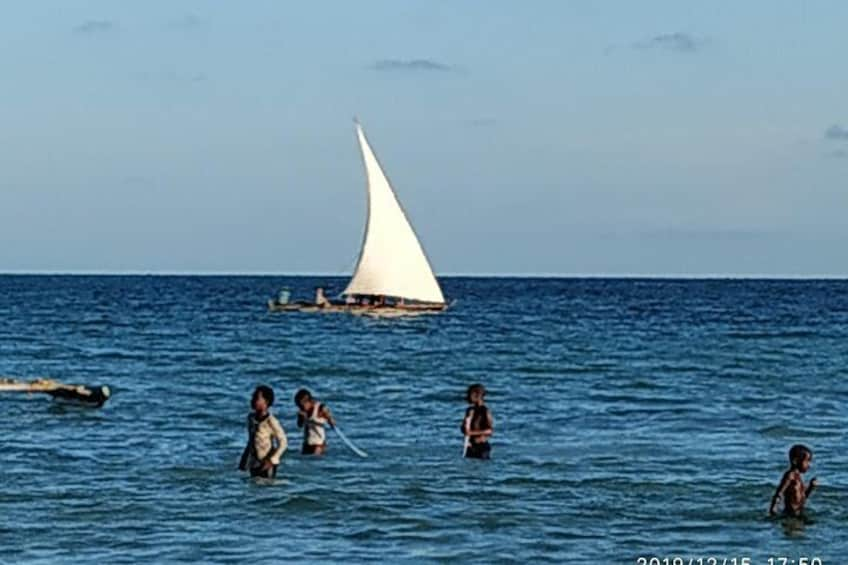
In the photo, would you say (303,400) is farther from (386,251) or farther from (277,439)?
(386,251)

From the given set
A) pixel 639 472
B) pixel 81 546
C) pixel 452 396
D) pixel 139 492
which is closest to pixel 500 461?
pixel 639 472

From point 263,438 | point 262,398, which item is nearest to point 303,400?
point 263,438

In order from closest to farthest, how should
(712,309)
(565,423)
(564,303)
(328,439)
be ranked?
(328,439)
(565,423)
(712,309)
(564,303)

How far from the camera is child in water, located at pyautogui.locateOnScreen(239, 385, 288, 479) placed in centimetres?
2233

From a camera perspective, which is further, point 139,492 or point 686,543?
point 139,492

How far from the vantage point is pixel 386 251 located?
7794cm

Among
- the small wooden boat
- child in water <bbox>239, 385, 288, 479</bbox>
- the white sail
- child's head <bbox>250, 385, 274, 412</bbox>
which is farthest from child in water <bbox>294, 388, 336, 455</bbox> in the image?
the white sail

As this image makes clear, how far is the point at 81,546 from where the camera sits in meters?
19.8

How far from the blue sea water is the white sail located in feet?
30.5

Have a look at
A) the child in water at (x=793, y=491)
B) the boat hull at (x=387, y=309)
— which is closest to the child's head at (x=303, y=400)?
the child in water at (x=793, y=491)

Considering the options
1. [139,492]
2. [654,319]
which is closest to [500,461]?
[139,492]

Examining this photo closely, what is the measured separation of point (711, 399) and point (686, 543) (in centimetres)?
2213

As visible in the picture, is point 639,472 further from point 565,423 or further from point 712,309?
point 712,309

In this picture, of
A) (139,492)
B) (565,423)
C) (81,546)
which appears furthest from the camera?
(565,423)
